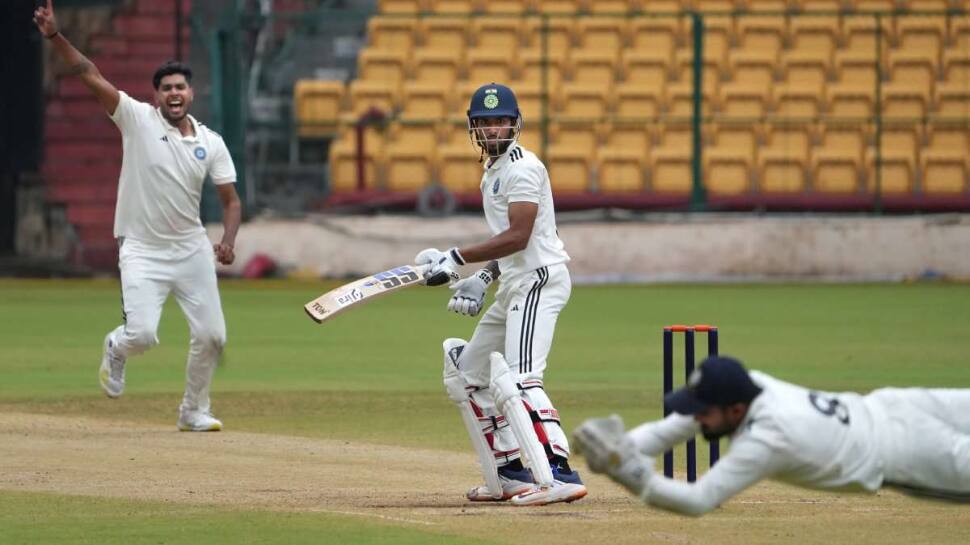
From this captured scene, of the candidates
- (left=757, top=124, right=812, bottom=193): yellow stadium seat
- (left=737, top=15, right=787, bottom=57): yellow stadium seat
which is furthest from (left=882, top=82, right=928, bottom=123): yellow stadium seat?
(left=737, top=15, right=787, bottom=57): yellow stadium seat

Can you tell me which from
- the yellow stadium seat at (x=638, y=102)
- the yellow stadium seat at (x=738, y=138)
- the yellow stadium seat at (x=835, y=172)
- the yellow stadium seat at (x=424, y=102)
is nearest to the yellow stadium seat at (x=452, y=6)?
the yellow stadium seat at (x=424, y=102)

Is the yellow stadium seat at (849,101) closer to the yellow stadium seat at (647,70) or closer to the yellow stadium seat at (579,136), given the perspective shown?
the yellow stadium seat at (647,70)

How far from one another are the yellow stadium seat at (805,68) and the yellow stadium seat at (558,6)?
3.16m

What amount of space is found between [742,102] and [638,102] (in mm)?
1448

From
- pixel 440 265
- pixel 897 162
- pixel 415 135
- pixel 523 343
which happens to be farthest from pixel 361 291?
pixel 897 162

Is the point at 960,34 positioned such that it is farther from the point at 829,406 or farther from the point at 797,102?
the point at 829,406

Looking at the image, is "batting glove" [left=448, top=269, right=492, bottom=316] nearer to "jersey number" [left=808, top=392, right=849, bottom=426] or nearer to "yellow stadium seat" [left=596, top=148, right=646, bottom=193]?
"jersey number" [left=808, top=392, right=849, bottom=426]

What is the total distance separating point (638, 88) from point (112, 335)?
46.6 ft

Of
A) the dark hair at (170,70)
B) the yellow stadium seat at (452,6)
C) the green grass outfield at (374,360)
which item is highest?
the yellow stadium seat at (452,6)

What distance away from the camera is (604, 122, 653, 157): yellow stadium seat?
77.2 ft

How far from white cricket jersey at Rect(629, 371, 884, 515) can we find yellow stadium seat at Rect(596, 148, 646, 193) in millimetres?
16833

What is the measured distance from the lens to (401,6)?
25609 mm

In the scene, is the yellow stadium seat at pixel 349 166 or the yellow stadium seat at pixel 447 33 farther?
the yellow stadium seat at pixel 447 33

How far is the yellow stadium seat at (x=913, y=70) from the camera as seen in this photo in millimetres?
24250
